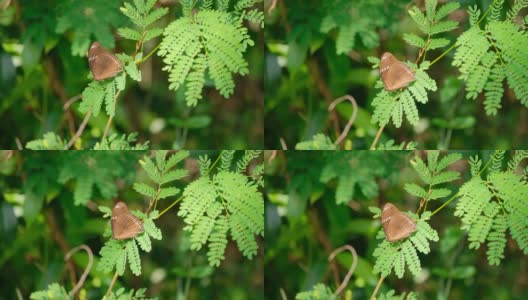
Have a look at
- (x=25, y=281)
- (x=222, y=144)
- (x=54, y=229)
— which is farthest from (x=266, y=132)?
(x=25, y=281)

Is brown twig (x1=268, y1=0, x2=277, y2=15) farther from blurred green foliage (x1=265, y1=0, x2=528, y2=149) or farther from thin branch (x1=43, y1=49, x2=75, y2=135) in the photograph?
thin branch (x1=43, y1=49, x2=75, y2=135)

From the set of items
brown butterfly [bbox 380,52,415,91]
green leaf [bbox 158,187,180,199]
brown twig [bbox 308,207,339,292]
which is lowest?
brown twig [bbox 308,207,339,292]

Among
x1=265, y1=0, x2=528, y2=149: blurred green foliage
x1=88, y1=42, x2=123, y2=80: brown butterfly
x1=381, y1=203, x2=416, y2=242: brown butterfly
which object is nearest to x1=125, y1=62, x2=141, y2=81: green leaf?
x1=88, y1=42, x2=123, y2=80: brown butterfly

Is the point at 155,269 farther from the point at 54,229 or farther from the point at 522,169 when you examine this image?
the point at 522,169

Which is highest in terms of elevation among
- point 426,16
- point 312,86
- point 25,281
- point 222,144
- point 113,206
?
point 426,16

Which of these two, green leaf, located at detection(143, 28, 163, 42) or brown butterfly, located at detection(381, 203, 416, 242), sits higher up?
green leaf, located at detection(143, 28, 163, 42)

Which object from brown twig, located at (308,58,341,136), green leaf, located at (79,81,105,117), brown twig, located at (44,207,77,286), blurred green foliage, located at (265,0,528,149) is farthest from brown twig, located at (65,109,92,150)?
brown twig, located at (308,58,341,136)
